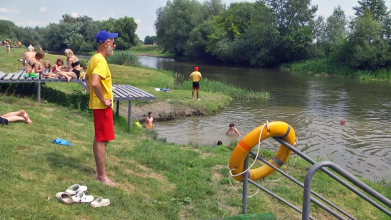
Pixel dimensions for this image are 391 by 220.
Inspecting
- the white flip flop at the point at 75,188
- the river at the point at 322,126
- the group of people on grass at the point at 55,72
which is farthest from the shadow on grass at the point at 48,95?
the white flip flop at the point at 75,188

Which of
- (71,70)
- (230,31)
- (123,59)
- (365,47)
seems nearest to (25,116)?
(71,70)

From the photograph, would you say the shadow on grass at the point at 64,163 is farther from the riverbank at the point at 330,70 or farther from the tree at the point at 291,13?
the tree at the point at 291,13

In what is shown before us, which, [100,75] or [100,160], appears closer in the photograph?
[100,75]

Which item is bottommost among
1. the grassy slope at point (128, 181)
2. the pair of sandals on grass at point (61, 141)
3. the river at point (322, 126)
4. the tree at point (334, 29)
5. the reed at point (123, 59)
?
the river at point (322, 126)

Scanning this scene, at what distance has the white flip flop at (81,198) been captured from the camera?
446cm

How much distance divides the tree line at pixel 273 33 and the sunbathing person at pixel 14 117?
1612 inches

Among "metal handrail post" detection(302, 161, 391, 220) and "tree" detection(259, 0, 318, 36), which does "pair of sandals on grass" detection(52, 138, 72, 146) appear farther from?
"tree" detection(259, 0, 318, 36)

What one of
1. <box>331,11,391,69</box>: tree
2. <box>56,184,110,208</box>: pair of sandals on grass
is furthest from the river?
<box>331,11,391,69</box>: tree

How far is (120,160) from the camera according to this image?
6695 mm

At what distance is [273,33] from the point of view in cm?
5591

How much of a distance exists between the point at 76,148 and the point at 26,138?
832 millimetres

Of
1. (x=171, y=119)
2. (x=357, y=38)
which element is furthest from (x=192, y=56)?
(x=171, y=119)

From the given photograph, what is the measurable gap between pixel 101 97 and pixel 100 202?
53.1 inches

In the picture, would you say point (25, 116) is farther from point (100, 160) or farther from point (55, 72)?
point (55, 72)
